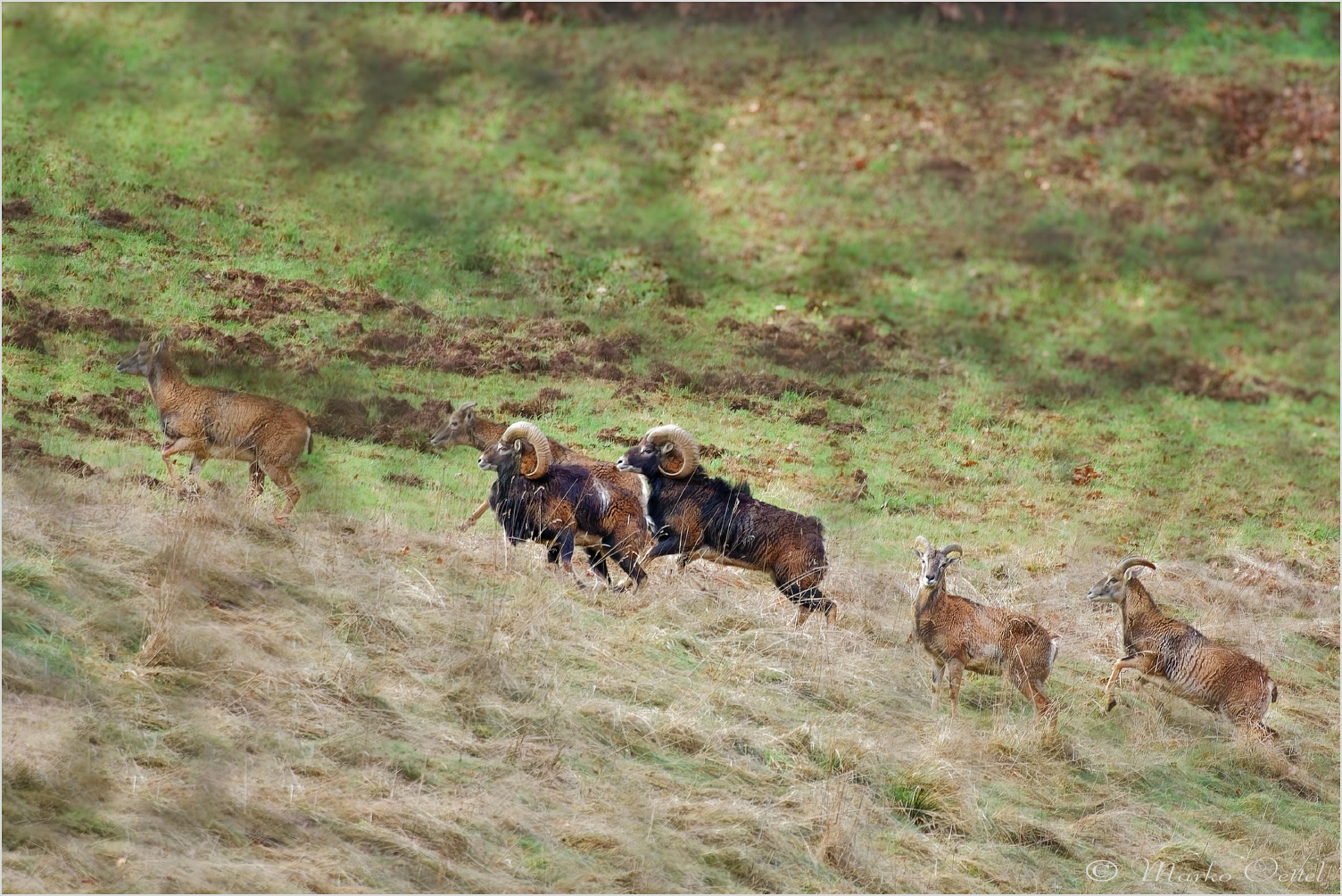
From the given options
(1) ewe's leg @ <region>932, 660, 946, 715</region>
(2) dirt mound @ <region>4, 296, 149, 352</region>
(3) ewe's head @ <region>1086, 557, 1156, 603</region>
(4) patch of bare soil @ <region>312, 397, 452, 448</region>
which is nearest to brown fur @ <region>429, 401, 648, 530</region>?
(4) patch of bare soil @ <region>312, 397, 452, 448</region>

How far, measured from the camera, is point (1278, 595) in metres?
14.9

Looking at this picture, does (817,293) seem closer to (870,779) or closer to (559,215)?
(559,215)

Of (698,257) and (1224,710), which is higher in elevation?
(698,257)

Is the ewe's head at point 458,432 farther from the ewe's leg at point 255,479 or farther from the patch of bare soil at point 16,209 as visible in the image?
the patch of bare soil at point 16,209

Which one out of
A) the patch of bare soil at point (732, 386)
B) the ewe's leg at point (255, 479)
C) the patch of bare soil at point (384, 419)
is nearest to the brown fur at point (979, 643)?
the patch of bare soil at point (732, 386)

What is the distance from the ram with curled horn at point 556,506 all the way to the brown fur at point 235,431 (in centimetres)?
155

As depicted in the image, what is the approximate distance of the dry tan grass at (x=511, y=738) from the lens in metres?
8.63

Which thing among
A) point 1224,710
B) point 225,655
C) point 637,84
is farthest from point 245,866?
point 637,84

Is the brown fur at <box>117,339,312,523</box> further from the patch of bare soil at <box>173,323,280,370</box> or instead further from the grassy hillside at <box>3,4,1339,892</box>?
the patch of bare soil at <box>173,323,280,370</box>

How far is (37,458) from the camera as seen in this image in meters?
11.6

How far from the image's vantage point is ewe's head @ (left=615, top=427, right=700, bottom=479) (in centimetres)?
1213

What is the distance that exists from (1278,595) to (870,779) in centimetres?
652

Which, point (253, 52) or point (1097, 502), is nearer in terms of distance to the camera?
point (1097, 502)

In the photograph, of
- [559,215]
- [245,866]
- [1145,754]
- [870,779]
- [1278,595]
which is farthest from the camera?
[559,215]
